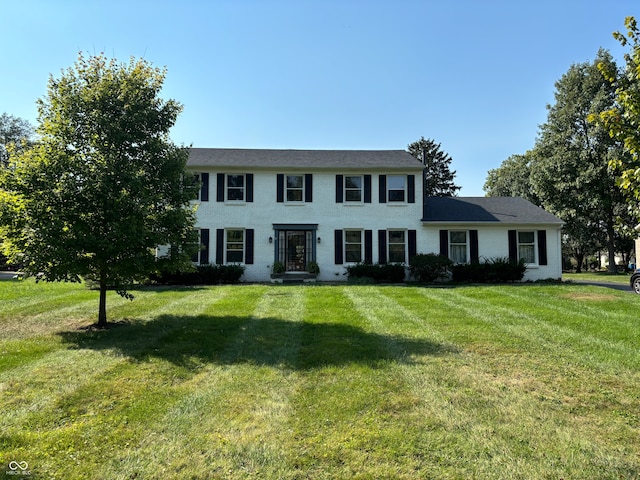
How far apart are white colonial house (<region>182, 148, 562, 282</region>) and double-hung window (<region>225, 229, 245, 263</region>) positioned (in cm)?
5

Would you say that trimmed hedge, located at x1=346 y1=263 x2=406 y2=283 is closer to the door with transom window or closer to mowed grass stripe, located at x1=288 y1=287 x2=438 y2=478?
the door with transom window

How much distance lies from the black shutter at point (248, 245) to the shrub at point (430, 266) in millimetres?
7348

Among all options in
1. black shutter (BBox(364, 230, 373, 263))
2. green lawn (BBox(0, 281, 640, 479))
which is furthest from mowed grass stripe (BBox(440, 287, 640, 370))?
black shutter (BBox(364, 230, 373, 263))

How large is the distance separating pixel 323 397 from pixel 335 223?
1483 centimetres

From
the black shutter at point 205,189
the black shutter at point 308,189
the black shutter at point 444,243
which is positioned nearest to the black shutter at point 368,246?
the black shutter at point 308,189

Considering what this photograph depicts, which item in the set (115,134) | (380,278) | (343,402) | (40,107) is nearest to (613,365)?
(343,402)

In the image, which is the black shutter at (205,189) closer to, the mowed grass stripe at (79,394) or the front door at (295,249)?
the front door at (295,249)

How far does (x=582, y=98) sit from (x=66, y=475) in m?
35.0

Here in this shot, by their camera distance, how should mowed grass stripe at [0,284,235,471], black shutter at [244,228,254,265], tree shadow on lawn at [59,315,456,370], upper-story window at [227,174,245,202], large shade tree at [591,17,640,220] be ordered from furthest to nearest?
upper-story window at [227,174,245,202] → black shutter at [244,228,254,265] → tree shadow on lawn at [59,315,456,370] → large shade tree at [591,17,640,220] → mowed grass stripe at [0,284,235,471]

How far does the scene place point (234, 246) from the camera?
1877 cm

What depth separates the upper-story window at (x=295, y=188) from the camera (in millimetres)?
19062

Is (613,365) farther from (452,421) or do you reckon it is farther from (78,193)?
A: (78,193)

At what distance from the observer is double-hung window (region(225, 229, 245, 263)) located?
61.2ft

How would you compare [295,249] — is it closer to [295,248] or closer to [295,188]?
[295,248]
